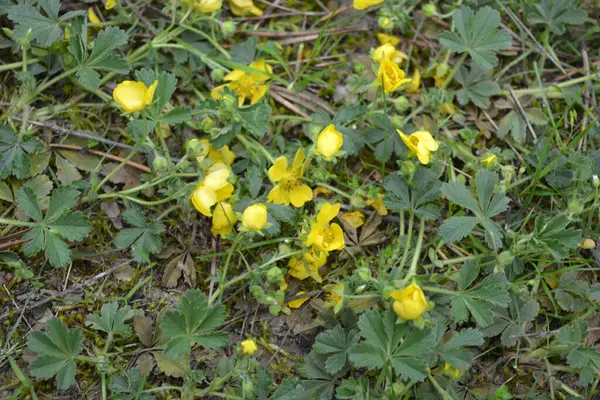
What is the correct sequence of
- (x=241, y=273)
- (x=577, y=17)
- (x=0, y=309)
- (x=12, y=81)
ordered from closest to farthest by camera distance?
(x=0, y=309)
(x=241, y=273)
(x=12, y=81)
(x=577, y=17)

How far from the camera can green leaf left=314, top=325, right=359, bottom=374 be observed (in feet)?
7.13

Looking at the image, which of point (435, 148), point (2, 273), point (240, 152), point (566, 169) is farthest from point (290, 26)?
point (2, 273)

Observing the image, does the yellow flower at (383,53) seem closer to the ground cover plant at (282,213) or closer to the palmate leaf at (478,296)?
the ground cover plant at (282,213)

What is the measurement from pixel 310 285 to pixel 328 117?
0.77 meters

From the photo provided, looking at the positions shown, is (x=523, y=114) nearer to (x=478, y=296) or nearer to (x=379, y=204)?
(x=379, y=204)

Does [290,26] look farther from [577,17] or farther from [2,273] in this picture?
[2,273]

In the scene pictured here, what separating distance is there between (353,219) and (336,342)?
0.58 m

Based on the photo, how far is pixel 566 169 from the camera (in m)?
2.56

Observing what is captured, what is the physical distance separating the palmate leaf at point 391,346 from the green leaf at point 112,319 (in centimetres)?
88

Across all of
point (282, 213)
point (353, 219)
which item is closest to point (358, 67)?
point (353, 219)

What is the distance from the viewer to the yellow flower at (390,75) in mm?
2383

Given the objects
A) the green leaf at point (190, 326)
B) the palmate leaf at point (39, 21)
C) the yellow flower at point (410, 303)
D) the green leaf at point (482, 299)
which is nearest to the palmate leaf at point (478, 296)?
the green leaf at point (482, 299)

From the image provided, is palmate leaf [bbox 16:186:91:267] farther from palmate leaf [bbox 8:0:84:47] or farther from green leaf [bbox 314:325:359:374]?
green leaf [bbox 314:325:359:374]

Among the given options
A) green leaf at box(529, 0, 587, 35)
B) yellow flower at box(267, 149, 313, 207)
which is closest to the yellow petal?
yellow flower at box(267, 149, 313, 207)
